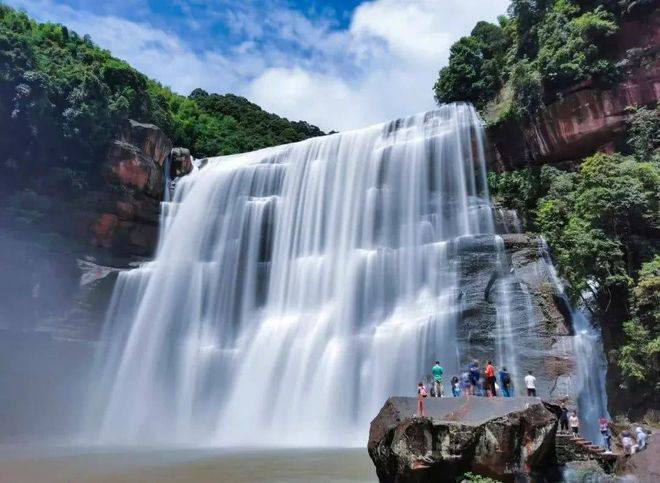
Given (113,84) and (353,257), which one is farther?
(113,84)

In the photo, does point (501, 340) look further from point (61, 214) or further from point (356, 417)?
point (61, 214)

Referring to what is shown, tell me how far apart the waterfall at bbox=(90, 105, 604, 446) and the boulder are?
913 centimetres

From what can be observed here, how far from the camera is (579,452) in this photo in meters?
13.1

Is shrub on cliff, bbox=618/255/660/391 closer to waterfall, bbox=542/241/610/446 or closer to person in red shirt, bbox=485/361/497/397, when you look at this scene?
waterfall, bbox=542/241/610/446

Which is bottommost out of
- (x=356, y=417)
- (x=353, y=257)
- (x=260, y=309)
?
(x=356, y=417)

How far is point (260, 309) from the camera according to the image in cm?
2822

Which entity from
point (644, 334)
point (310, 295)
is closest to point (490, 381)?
point (644, 334)

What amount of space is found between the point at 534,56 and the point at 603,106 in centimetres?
623

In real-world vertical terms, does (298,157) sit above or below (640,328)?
above

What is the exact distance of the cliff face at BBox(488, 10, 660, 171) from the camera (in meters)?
24.3

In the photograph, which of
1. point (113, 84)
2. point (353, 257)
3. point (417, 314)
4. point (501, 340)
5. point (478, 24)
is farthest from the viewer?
point (478, 24)

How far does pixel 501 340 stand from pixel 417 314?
12.8 ft

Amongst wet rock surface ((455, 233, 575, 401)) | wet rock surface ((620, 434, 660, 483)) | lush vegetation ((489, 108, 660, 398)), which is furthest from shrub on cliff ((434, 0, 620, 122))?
wet rock surface ((620, 434, 660, 483))

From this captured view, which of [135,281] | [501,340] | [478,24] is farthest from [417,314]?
[478,24]
